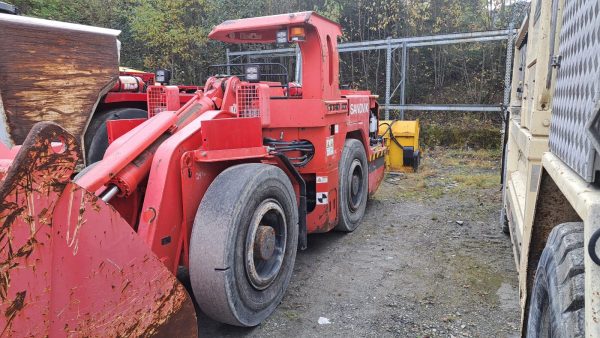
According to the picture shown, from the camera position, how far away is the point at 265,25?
4.25 metres

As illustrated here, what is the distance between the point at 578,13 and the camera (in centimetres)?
161

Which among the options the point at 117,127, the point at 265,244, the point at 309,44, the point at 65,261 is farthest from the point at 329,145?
the point at 65,261

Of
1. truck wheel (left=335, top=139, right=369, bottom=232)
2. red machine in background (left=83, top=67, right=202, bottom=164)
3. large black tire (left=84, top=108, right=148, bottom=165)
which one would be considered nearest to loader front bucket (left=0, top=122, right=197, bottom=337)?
truck wheel (left=335, top=139, right=369, bottom=232)

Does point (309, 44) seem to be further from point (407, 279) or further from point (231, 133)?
point (407, 279)

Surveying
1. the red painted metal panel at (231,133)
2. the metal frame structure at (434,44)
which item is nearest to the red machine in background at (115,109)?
the red painted metal panel at (231,133)

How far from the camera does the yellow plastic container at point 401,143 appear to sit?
8.19 m

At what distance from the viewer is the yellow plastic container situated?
8.19 m

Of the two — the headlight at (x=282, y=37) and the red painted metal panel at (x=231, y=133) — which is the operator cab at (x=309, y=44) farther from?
the red painted metal panel at (x=231, y=133)

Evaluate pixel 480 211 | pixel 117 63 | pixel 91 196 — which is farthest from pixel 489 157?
pixel 91 196

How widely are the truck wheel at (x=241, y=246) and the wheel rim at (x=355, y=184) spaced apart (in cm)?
177

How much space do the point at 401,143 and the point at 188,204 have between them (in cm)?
610

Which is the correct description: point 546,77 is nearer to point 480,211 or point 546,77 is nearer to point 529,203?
point 529,203

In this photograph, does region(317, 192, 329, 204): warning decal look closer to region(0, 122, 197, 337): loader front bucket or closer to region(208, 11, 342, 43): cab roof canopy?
region(208, 11, 342, 43): cab roof canopy

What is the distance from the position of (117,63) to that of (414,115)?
8.61 meters
